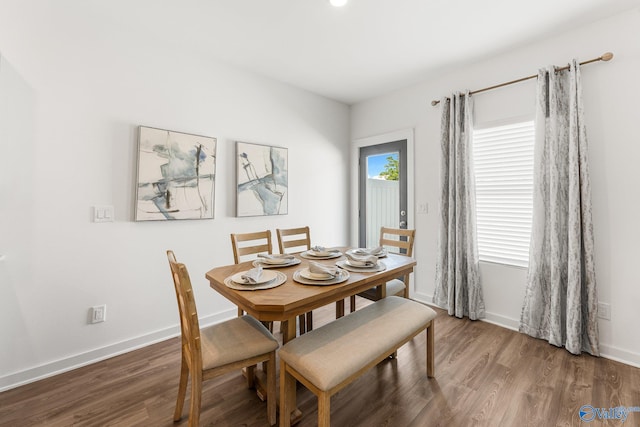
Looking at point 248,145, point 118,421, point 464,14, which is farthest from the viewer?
point 248,145

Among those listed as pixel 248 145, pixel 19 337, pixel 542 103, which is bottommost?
pixel 19 337

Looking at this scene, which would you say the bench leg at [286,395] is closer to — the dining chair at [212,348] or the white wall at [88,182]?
the dining chair at [212,348]

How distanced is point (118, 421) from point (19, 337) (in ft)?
3.30

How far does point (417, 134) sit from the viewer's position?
11.1 feet

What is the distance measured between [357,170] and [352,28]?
2023 mm

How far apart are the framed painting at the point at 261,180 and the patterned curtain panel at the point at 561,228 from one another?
2.52m

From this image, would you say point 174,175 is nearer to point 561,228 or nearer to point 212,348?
point 212,348

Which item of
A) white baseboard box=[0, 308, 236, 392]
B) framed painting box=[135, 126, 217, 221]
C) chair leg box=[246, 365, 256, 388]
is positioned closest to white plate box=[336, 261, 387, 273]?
chair leg box=[246, 365, 256, 388]

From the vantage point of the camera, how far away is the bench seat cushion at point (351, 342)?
1293mm

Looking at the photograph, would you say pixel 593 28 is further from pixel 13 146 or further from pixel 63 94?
pixel 13 146

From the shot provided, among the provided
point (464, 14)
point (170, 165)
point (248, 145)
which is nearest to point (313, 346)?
point (170, 165)

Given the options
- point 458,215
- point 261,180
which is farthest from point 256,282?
point 458,215

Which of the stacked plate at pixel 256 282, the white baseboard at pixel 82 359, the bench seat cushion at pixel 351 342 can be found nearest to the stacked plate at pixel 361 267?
the bench seat cushion at pixel 351 342

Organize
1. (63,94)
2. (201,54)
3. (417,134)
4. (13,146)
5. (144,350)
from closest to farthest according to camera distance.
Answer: (13,146), (63,94), (144,350), (201,54), (417,134)
